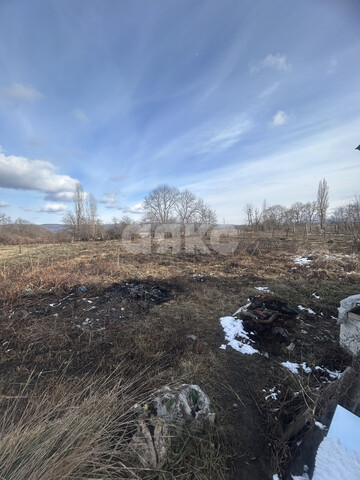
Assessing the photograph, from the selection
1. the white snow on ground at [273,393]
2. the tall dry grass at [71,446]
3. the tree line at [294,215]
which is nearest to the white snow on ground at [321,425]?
the white snow on ground at [273,393]

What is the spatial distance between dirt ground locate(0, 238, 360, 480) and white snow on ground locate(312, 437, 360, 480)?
0.27 ft

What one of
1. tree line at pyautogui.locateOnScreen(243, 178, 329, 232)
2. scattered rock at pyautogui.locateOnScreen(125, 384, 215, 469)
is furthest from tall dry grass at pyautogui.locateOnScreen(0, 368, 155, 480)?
tree line at pyautogui.locateOnScreen(243, 178, 329, 232)

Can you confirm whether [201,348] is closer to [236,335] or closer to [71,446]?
[236,335]

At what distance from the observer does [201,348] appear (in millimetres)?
2793

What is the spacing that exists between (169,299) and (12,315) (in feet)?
10.9

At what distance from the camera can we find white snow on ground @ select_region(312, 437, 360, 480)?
1.13m

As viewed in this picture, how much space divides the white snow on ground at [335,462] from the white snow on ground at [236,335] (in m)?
1.51

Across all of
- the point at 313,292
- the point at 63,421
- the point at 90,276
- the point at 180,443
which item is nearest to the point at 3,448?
the point at 63,421

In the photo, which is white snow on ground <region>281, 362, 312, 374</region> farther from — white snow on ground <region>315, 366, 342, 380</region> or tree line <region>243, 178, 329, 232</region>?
tree line <region>243, 178, 329, 232</region>

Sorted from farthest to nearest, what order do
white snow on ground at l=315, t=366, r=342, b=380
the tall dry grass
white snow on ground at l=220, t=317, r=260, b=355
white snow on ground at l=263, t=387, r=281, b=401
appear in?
1. white snow on ground at l=220, t=317, r=260, b=355
2. white snow on ground at l=315, t=366, r=342, b=380
3. white snow on ground at l=263, t=387, r=281, b=401
4. the tall dry grass

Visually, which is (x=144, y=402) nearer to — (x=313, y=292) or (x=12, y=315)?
(x=12, y=315)

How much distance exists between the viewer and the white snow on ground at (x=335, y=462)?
113 centimetres

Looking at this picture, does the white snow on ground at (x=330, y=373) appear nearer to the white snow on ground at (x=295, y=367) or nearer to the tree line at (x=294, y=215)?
the white snow on ground at (x=295, y=367)

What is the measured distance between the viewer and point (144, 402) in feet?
5.32
